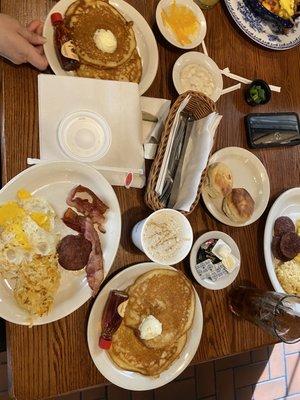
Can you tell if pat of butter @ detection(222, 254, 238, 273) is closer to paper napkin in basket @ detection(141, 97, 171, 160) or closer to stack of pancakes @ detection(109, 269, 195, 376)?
stack of pancakes @ detection(109, 269, 195, 376)

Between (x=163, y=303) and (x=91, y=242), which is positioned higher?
(x=91, y=242)

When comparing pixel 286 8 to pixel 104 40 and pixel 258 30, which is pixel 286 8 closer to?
pixel 258 30

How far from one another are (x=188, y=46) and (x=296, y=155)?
2.22 ft

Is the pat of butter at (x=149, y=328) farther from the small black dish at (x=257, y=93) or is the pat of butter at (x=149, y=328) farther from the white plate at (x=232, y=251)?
the small black dish at (x=257, y=93)

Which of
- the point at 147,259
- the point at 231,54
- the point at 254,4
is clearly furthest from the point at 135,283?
the point at 254,4

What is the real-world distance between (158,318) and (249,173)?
71cm

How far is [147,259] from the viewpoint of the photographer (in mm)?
1480

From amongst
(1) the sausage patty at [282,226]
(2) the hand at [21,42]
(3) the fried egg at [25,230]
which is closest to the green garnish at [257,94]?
(1) the sausage patty at [282,226]

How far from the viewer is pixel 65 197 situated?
4.63ft

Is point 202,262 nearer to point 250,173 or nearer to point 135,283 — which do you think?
point 135,283

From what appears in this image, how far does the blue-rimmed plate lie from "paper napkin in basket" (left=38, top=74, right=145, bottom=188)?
653mm

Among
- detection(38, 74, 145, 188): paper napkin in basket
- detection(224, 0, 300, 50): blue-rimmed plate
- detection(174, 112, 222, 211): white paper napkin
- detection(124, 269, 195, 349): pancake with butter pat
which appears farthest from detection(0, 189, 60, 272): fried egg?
detection(224, 0, 300, 50): blue-rimmed plate

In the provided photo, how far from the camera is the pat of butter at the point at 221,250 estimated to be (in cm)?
150

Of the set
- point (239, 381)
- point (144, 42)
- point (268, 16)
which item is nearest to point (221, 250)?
point (144, 42)
